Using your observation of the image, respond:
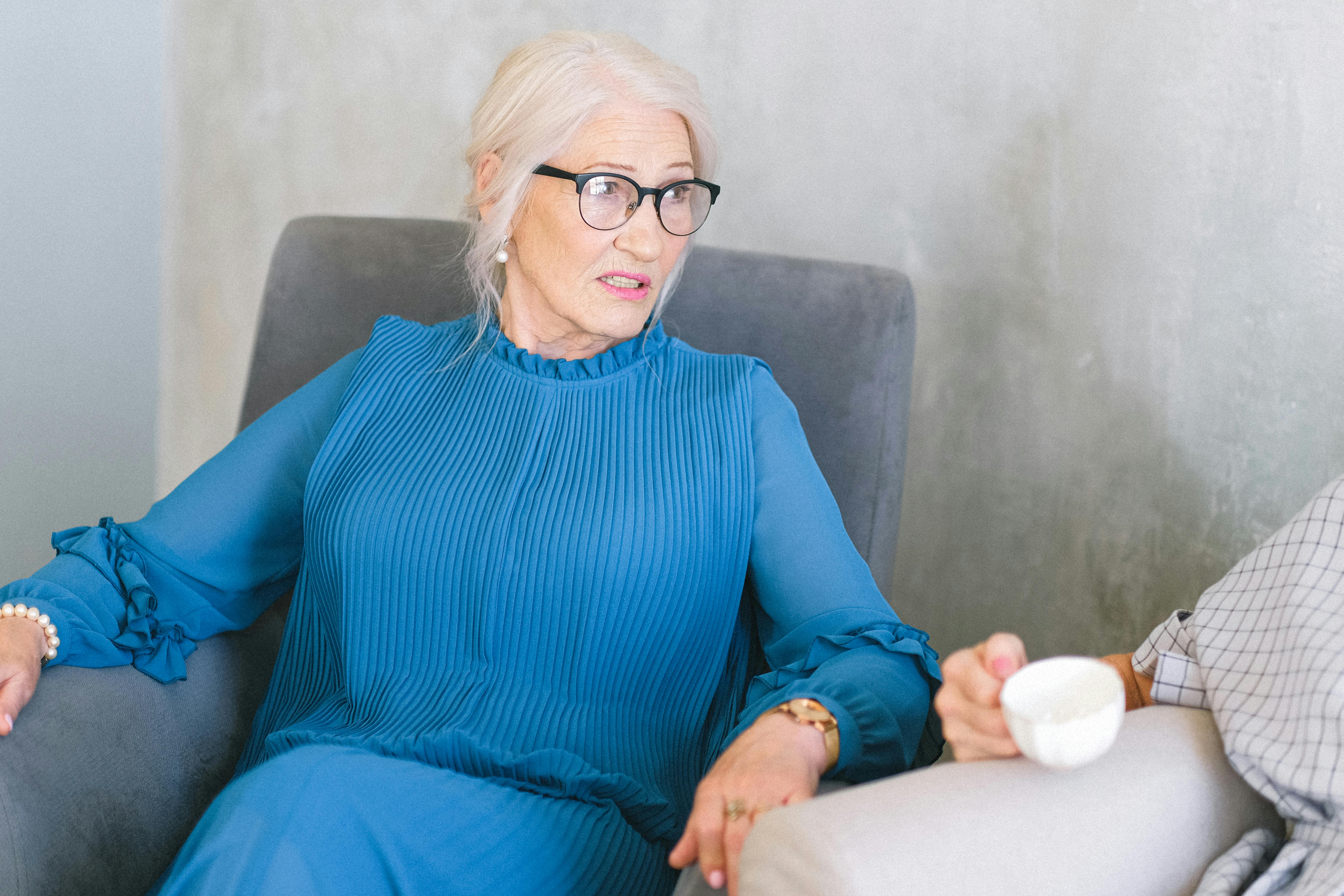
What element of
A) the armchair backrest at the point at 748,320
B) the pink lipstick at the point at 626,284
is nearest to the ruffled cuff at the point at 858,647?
A: the armchair backrest at the point at 748,320

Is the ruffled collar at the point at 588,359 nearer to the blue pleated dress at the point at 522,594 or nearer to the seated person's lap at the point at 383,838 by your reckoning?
the blue pleated dress at the point at 522,594

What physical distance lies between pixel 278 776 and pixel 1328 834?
788mm

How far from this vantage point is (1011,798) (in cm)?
75

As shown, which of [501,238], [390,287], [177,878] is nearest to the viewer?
[177,878]


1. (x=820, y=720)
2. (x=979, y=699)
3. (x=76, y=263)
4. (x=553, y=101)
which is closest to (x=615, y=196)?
(x=553, y=101)

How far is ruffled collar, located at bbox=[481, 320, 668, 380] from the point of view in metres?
1.40

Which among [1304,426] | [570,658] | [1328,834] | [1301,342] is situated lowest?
[570,658]

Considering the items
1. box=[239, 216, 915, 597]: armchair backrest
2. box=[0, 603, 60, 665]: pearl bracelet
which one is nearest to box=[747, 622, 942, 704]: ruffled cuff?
box=[239, 216, 915, 597]: armchair backrest

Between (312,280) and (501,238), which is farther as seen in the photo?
(312,280)

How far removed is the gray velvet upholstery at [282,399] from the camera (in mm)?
1074

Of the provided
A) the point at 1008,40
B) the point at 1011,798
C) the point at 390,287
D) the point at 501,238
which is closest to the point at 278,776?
the point at 1011,798

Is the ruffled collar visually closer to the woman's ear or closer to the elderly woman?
the elderly woman

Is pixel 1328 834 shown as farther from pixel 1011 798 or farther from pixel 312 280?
pixel 312 280

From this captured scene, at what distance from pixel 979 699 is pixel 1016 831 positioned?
93 millimetres
